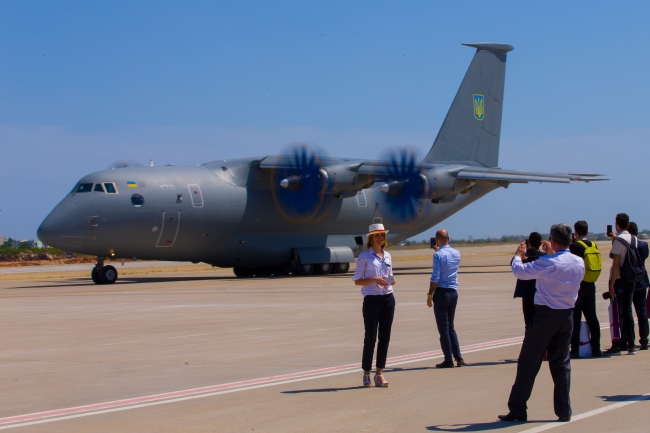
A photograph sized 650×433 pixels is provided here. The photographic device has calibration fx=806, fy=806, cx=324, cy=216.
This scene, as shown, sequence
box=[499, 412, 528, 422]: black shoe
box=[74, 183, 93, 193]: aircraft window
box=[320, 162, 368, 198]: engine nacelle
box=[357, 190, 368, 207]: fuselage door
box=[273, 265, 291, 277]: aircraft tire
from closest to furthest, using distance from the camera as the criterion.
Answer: box=[499, 412, 528, 422]: black shoe
box=[74, 183, 93, 193]: aircraft window
box=[320, 162, 368, 198]: engine nacelle
box=[273, 265, 291, 277]: aircraft tire
box=[357, 190, 368, 207]: fuselage door

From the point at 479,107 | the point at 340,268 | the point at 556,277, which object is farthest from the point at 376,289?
the point at 479,107

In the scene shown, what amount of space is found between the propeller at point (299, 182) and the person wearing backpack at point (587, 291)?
22.8 meters

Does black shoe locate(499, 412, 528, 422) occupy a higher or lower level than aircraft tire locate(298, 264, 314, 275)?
higher

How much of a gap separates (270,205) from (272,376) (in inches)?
999

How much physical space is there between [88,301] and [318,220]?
1597 centimetres

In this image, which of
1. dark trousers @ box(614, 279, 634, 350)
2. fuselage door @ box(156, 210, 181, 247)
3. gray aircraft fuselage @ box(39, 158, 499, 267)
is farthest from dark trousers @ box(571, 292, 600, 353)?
fuselage door @ box(156, 210, 181, 247)

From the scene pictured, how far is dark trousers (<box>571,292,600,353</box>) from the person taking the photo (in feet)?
36.1

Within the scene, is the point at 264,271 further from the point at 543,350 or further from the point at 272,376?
the point at 543,350

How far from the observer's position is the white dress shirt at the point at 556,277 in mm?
7453

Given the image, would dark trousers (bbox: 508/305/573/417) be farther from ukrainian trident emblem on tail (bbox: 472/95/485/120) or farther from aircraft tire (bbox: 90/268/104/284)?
ukrainian trident emblem on tail (bbox: 472/95/485/120)

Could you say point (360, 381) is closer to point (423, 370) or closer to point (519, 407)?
point (423, 370)

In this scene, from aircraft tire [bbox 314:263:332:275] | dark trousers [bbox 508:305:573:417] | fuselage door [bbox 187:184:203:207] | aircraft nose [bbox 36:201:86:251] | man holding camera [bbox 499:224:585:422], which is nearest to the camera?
dark trousers [bbox 508:305:573:417]

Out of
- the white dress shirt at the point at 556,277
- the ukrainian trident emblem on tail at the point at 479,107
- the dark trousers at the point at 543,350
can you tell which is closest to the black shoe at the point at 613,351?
the dark trousers at the point at 543,350

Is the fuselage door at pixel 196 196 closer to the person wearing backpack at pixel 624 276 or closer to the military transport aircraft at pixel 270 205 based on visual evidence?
the military transport aircraft at pixel 270 205
